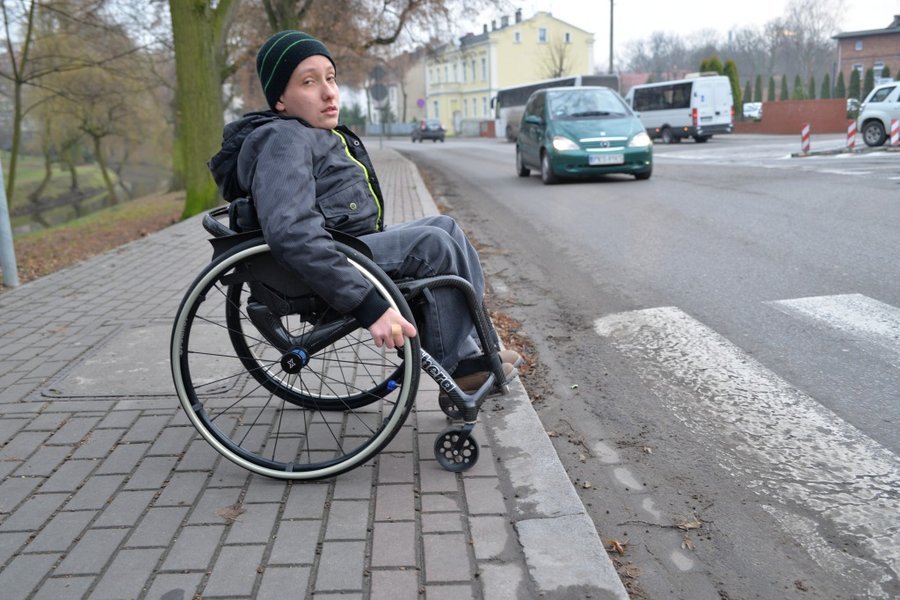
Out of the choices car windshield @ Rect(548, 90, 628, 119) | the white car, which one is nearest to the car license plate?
car windshield @ Rect(548, 90, 628, 119)

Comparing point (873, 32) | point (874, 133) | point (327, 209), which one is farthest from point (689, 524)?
point (873, 32)

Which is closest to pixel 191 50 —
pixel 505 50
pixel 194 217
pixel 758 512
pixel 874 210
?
pixel 194 217

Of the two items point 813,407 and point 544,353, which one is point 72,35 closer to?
point 544,353

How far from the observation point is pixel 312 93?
9.98ft

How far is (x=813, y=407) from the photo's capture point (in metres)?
3.86

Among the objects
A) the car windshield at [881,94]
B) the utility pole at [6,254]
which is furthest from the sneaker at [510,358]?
the car windshield at [881,94]

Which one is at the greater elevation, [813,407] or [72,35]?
[72,35]

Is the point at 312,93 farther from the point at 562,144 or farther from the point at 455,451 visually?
the point at 562,144

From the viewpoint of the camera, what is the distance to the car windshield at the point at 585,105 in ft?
50.9

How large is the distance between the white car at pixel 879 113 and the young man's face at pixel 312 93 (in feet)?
72.5

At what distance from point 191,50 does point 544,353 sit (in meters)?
11.0

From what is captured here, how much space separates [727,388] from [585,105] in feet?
40.0

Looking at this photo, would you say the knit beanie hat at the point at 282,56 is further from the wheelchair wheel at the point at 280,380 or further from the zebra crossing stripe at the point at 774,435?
the zebra crossing stripe at the point at 774,435

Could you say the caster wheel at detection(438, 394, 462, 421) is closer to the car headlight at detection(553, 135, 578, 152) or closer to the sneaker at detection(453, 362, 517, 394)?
the sneaker at detection(453, 362, 517, 394)
